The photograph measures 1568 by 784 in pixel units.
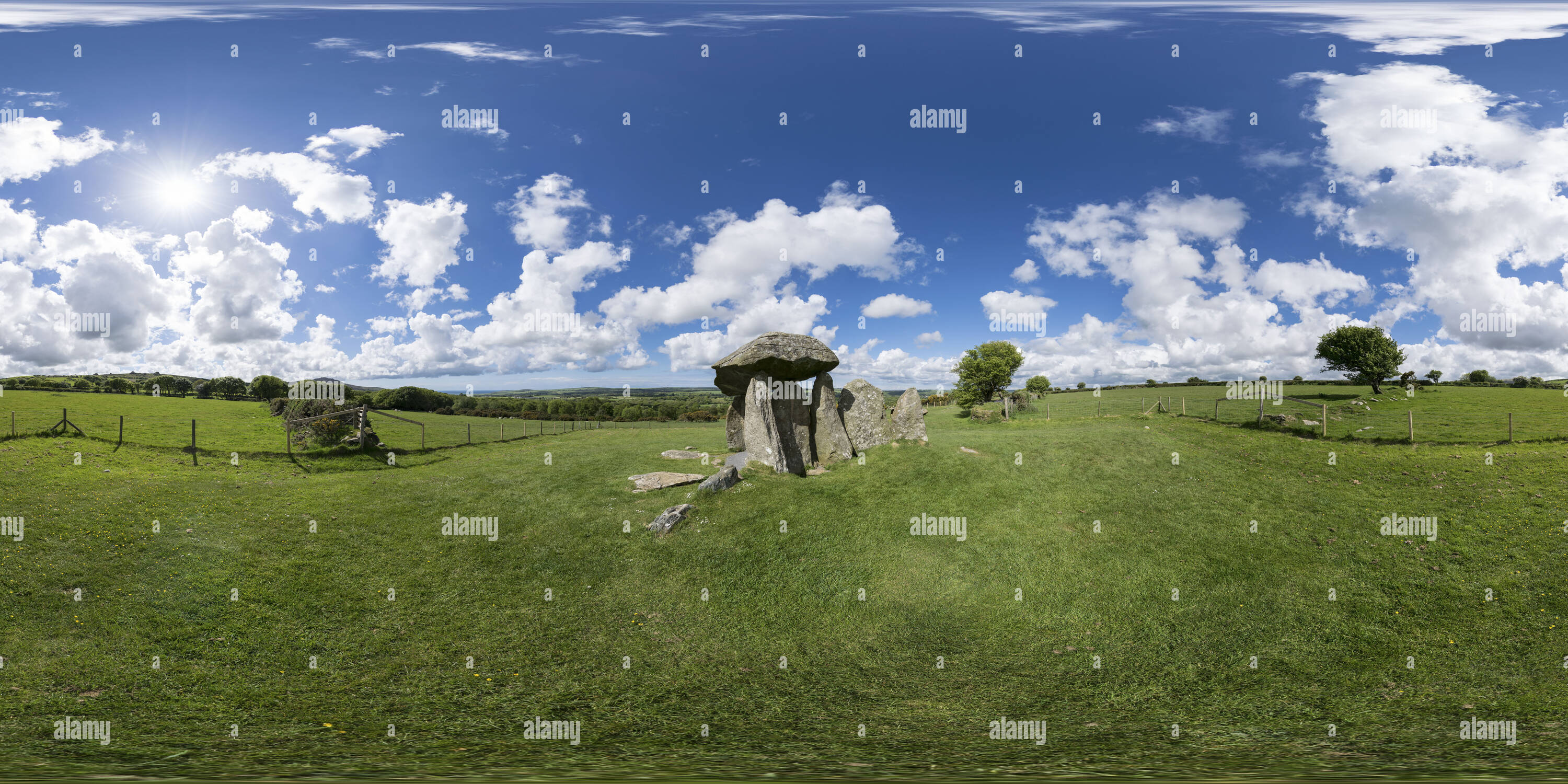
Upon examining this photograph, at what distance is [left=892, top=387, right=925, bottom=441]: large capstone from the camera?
18047mm

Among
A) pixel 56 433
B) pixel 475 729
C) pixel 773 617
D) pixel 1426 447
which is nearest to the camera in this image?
pixel 475 729

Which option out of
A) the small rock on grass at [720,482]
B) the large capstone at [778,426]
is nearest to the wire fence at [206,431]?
the small rock on grass at [720,482]

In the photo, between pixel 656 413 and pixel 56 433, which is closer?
pixel 56 433

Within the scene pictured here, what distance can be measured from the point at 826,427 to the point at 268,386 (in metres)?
23.0

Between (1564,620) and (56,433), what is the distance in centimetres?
3695

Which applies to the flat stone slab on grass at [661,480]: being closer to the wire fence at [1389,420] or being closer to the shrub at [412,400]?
the shrub at [412,400]

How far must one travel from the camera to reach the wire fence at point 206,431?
16922 mm

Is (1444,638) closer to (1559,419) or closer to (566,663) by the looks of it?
(566,663)

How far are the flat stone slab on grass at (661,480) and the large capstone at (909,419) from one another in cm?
686

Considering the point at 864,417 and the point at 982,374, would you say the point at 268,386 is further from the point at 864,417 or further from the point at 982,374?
the point at 982,374

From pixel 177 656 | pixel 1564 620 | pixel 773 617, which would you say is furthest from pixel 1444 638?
pixel 177 656

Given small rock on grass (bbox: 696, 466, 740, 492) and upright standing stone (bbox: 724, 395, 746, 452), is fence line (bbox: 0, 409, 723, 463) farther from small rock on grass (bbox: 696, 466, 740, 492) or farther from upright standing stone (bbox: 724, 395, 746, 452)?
small rock on grass (bbox: 696, 466, 740, 492)

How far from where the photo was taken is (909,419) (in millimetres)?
18297

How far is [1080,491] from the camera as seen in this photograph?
15188mm
